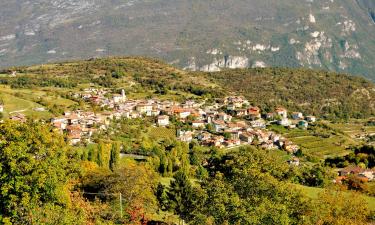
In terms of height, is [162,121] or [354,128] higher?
[162,121]

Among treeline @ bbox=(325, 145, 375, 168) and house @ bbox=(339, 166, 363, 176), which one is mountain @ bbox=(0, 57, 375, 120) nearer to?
treeline @ bbox=(325, 145, 375, 168)

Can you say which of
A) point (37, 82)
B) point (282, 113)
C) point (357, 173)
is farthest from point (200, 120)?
point (357, 173)

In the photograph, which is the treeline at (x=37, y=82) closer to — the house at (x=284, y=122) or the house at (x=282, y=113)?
the house at (x=284, y=122)

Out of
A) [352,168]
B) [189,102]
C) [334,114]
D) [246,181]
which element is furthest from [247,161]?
[334,114]

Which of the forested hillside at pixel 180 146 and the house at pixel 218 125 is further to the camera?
the house at pixel 218 125

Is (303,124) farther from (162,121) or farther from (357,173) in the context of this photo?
(357,173)

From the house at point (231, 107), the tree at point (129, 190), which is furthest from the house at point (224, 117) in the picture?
the tree at point (129, 190)
